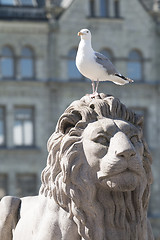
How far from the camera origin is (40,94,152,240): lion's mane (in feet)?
23.5

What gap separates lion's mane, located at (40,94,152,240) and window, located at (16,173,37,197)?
1519 inches

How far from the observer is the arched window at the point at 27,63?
46.7 m

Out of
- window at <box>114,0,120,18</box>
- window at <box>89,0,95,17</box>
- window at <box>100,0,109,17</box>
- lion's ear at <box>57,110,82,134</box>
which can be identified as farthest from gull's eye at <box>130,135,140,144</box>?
window at <box>114,0,120,18</box>

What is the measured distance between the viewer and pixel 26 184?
46250mm

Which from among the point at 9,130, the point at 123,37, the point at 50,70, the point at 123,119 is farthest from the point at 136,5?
the point at 123,119

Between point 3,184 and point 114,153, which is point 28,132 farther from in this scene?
point 114,153

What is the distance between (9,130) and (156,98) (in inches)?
273

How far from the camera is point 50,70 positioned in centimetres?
4731

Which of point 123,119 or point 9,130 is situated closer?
point 123,119

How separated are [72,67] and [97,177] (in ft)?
131

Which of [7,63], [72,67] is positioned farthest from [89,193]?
[72,67]

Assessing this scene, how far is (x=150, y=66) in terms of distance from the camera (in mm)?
48000

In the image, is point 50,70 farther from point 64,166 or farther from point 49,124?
point 64,166

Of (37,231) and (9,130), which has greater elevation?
(37,231)
